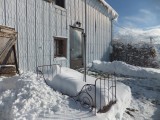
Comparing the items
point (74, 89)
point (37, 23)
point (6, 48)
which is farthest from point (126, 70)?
point (74, 89)

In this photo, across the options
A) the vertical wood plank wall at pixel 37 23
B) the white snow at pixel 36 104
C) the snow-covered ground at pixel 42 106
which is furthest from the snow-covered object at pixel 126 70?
the white snow at pixel 36 104

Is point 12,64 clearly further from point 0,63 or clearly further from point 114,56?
point 114,56

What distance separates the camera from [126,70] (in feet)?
34.8

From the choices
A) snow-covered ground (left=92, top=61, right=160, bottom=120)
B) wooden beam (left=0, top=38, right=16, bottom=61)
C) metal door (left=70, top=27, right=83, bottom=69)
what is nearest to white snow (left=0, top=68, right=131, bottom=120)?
snow-covered ground (left=92, top=61, right=160, bottom=120)

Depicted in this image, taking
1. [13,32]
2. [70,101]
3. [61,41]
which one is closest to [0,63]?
[13,32]

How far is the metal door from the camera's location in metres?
9.79

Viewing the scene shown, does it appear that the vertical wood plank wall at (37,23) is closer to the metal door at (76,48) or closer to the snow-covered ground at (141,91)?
the metal door at (76,48)

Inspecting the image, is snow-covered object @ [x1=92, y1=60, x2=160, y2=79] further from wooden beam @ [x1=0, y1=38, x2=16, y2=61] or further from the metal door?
wooden beam @ [x1=0, y1=38, x2=16, y2=61]

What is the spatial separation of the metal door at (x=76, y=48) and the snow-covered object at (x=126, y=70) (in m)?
1.12

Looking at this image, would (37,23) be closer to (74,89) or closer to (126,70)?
(74,89)

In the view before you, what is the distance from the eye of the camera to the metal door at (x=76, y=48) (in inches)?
385

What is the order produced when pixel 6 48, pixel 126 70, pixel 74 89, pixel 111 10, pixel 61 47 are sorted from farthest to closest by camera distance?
pixel 111 10
pixel 126 70
pixel 61 47
pixel 6 48
pixel 74 89

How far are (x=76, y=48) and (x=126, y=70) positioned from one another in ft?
8.43

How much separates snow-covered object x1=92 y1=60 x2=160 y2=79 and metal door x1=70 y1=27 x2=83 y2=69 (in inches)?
44.0
